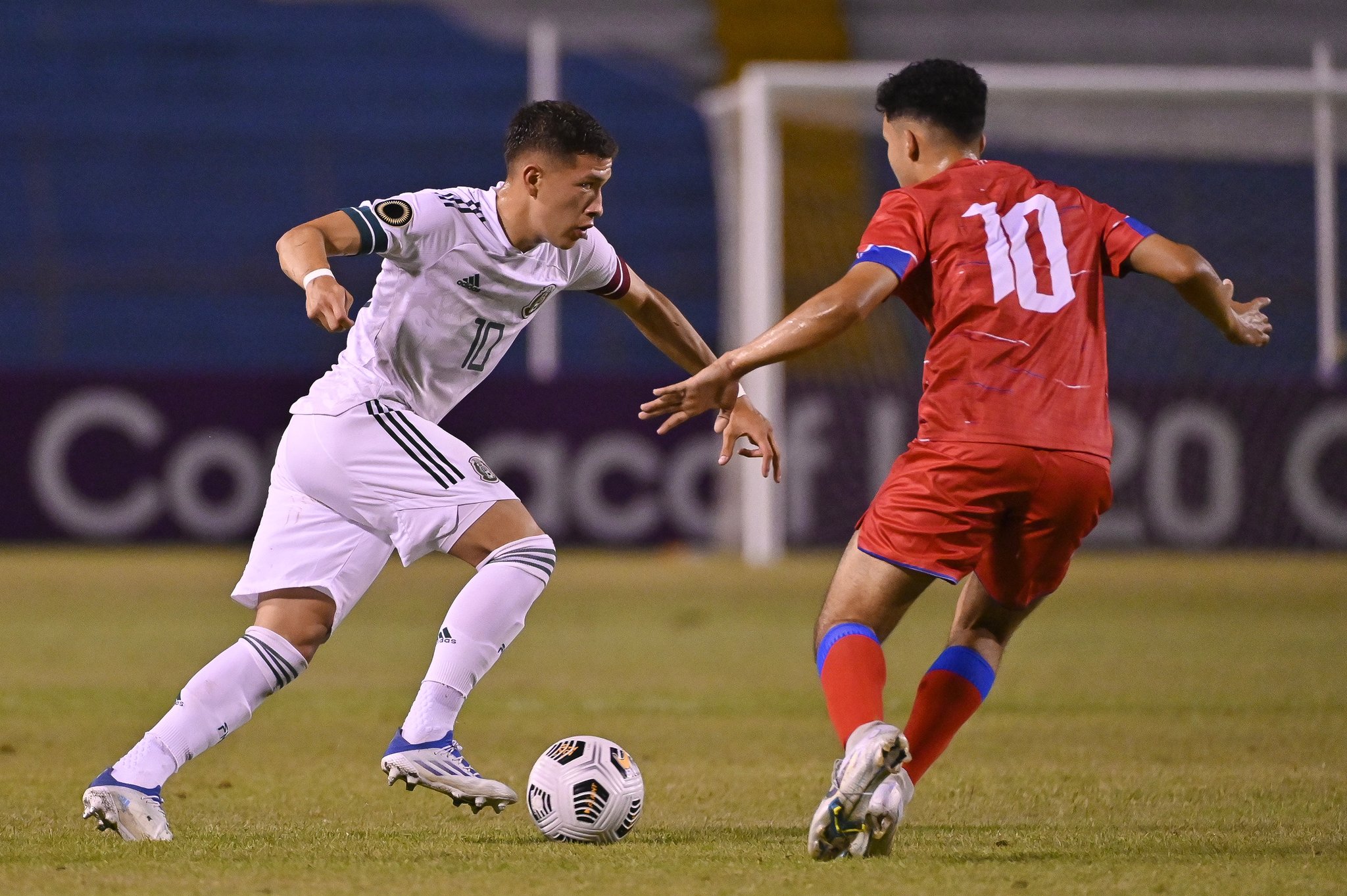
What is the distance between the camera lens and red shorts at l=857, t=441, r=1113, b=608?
428 centimetres

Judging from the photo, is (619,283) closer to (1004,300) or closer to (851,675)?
(1004,300)

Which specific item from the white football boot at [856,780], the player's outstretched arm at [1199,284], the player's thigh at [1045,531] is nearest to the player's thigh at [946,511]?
the player's thigh at [1045,531]

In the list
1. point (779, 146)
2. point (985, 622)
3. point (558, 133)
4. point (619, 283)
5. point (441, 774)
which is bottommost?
point (441, 774)

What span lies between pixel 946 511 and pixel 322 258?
1.60 m

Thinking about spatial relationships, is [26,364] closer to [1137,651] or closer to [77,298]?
[77,298]

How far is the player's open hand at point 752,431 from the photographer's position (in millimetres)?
4516

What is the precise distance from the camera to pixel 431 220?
4.69 meters

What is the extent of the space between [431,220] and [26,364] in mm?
14793

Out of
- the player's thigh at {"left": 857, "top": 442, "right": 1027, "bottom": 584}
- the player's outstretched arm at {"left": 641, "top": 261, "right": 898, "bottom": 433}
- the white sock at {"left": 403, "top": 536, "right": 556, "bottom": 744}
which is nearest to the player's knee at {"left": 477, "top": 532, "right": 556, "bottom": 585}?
the white sock at {"left": 403, "top": 536, "right": 556, "bottom": 744}

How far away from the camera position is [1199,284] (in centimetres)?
438

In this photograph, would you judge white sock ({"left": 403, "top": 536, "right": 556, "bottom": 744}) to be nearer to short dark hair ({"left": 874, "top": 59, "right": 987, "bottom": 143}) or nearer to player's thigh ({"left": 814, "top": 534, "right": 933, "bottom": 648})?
player's thigh ({"left": 814, "top": 534, "right": 933, "bottom": 648})

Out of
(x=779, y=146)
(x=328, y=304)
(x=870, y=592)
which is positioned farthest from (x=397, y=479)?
(x=779, y=146)

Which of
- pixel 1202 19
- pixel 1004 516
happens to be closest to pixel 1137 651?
pixel 1004 516

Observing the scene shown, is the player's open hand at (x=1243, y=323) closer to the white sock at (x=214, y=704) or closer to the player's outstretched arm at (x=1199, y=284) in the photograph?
the player's outstretched arm at (x=1199, y=284)
